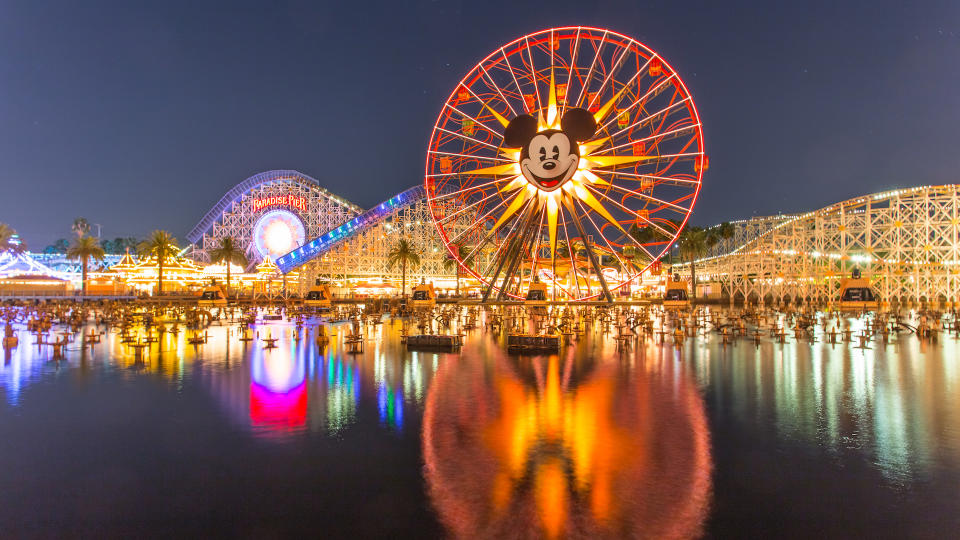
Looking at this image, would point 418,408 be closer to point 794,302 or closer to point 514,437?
point 514,437

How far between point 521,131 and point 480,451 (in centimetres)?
2364

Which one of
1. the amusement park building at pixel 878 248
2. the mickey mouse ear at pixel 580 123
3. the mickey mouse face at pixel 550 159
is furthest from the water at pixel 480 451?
the amusement park building at pixel 878 248

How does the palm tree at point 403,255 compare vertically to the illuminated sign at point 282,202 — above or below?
below

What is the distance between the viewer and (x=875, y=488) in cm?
820

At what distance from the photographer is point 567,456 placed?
9555mm

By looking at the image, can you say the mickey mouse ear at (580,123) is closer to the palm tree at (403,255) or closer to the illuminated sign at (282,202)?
the palm tree at (403,255)

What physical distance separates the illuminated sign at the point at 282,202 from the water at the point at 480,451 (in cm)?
6606

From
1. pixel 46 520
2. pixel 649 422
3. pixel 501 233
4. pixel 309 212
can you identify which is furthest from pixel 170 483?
pixel 309 212

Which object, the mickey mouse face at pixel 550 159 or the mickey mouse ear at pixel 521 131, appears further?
the mickey mouse ear at pixel 521 131

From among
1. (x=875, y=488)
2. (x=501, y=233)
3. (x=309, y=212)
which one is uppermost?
(x=309, y=212)

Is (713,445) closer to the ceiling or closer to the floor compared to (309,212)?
closer to the floor

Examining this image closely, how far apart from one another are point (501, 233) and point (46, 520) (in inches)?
1360

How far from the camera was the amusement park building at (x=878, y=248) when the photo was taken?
181 ft

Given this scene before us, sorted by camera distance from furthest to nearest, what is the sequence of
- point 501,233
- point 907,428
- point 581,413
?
point 501,233 < point 581,413 < point 907,428
